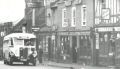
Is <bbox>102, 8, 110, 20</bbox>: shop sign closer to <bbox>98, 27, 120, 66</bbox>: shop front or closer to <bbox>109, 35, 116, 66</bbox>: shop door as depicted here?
<bbox>98, 27, 120, 66</bbox>: shop front

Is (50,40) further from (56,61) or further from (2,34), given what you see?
(2,34)

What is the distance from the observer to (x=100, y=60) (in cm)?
3756

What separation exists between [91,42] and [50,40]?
11304mm

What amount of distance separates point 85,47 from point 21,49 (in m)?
6.10

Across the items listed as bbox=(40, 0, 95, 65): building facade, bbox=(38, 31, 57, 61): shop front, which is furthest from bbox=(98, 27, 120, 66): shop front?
bbox=(38, 31, 57, 61): shop front

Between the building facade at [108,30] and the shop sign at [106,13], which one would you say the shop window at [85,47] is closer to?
the building facade at [108,30]

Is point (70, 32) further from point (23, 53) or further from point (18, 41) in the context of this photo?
point (23, 53)

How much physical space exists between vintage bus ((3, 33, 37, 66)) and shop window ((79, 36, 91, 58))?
4.58 metres

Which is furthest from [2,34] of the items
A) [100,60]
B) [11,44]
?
[100,60]

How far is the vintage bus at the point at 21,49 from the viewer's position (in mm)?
Result: 39081

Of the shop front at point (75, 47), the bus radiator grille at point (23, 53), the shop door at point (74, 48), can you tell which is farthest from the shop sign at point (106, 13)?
the bus radiator grille at point (23, 53)

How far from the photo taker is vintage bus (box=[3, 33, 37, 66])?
39.1 meters

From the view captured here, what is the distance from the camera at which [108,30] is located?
1414 inches

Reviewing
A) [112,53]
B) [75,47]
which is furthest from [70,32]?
[112,53]
